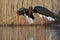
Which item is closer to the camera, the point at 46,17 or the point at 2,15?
the point at 46,17

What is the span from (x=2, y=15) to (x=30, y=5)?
797mm

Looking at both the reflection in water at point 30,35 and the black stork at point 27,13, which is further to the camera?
the black stork at point 27,13

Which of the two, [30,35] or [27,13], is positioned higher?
[27,13]

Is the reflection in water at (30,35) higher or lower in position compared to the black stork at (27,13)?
lower

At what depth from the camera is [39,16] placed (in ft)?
20.0

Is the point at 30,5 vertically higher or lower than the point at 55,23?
higher

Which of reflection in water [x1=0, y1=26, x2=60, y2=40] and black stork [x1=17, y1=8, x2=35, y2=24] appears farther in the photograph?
black stork [x1=17, y1=8, x2=35, y2=24]

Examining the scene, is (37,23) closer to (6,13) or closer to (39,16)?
(39,16)

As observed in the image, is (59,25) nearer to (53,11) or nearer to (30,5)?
(53,11)

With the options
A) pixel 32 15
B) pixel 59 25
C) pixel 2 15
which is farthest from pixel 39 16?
pixel 2 15

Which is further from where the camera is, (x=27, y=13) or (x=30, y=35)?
(x=27, y=13)

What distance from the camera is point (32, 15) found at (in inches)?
241

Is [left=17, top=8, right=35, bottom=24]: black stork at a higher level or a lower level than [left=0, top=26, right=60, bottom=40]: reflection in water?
higher

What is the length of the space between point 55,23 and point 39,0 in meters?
0.74
